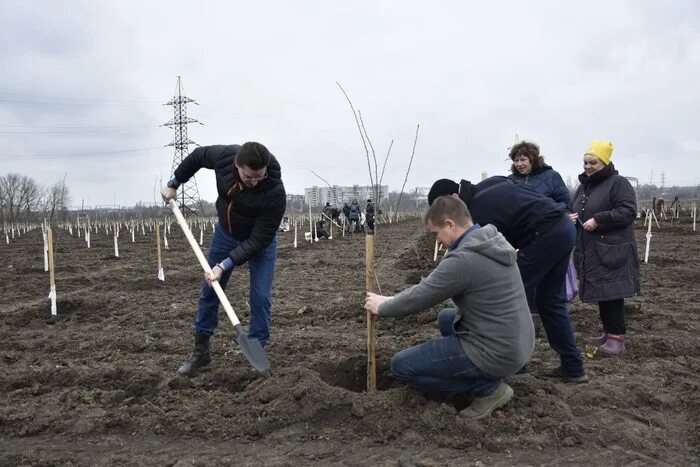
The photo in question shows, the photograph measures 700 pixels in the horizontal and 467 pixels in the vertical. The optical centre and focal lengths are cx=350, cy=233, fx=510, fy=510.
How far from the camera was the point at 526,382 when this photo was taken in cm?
341

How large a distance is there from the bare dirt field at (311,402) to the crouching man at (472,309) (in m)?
0.21

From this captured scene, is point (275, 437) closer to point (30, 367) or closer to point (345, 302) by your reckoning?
point (30, 367)

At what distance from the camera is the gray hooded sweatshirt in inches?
108

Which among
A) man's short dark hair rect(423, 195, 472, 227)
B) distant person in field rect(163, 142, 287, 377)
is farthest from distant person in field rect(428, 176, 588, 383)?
distant person in field rect(163, 142, 287, 377)

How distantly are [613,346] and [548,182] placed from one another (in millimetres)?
1526

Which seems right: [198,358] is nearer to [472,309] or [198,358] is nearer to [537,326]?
[472,309]

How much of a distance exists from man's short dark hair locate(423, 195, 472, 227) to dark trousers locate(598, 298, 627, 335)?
7.18 feet

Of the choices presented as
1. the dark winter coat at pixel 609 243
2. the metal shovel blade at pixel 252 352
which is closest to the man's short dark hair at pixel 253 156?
the metal shovel blade at pixel 252 352

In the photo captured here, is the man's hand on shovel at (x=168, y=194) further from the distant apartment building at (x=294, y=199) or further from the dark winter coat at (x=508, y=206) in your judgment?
the distant apartment building at (x=294, y=199)

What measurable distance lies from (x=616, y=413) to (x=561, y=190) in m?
1.84

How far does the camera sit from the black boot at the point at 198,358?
4008mm

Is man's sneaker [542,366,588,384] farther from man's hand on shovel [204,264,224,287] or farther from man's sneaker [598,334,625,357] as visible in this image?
man's hand on shovel [204,264,224,287]

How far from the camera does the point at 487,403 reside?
3016 millimetres

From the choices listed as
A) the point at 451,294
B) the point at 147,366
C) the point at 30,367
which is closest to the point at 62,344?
the point at 30,367
